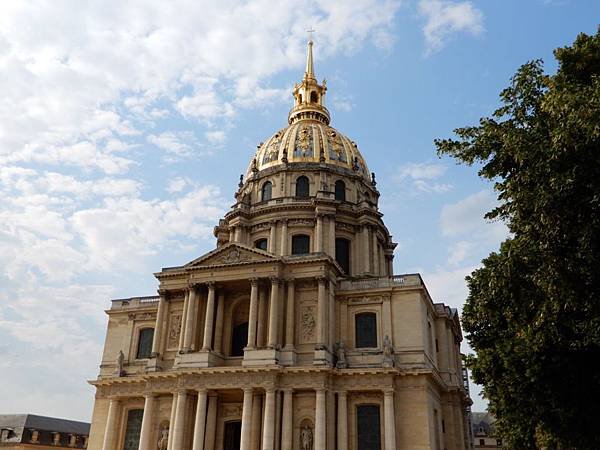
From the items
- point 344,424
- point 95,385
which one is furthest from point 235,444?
point 95,385

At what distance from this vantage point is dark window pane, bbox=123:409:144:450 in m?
36.9

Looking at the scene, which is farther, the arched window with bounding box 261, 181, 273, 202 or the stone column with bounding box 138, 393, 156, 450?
the arched window with bounding box 261, 181, 273, 202

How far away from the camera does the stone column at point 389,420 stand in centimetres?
3155

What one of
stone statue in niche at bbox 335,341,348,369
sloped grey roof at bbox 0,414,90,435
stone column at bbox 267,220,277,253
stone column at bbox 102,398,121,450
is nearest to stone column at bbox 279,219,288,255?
stone column at bbox 267,220,277,253

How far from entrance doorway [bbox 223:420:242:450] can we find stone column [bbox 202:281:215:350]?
512cm

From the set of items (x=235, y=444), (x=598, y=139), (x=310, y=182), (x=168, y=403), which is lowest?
(x=235, y=444)

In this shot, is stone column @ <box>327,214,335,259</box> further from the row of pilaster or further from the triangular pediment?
the row of pilaster

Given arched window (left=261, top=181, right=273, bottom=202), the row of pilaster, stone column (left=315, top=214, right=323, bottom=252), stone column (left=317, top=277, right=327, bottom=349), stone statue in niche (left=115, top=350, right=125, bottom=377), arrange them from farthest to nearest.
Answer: arched window (left=261, top=181, right=273, bottom=202)
stone column (left=315, top=214, right=323, bottom=252)
stone statue in niche (left=115, top=350, right=125, bottom=377)
stone column (left=317, top=277, right=327, bottom=349)
the row of pilaster

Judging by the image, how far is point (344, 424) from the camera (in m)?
32.7

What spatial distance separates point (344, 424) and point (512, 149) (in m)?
21.3

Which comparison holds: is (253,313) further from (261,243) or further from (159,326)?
(261,243)

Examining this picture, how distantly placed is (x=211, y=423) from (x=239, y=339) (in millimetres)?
5920

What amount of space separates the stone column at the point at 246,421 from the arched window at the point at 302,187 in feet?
61.5

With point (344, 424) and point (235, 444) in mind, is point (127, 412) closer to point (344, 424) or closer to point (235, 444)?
point (235, 444)
